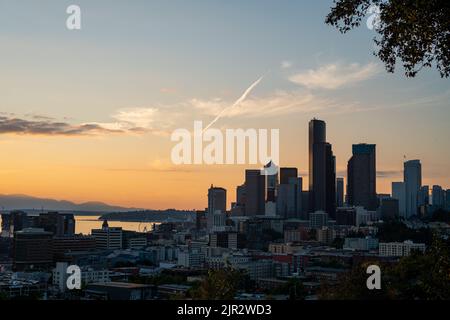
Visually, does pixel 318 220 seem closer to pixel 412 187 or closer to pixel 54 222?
pixel 412 187

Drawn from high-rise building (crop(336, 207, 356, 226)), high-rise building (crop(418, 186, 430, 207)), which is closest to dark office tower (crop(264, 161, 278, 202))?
high-rise building (crop(336, 207, 356, 226))

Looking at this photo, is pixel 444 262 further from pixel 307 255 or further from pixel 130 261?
pixel 130 261

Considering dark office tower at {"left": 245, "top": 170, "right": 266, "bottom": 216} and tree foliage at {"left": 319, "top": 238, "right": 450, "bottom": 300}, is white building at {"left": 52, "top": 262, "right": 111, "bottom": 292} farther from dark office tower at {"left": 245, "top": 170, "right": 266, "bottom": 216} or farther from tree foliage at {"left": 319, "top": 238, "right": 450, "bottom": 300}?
tree foliage at {"left": 319, "top": 238, "right": 450, "bottom": 300}

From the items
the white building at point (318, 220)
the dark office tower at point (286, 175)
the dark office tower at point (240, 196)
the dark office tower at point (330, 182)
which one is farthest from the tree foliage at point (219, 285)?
the white building at point (318, 220)

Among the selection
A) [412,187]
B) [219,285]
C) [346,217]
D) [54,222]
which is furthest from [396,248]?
[219,285]

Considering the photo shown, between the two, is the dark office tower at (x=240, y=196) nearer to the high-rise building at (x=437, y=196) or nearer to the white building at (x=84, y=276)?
the high-rise building at (x=437, y=196)
